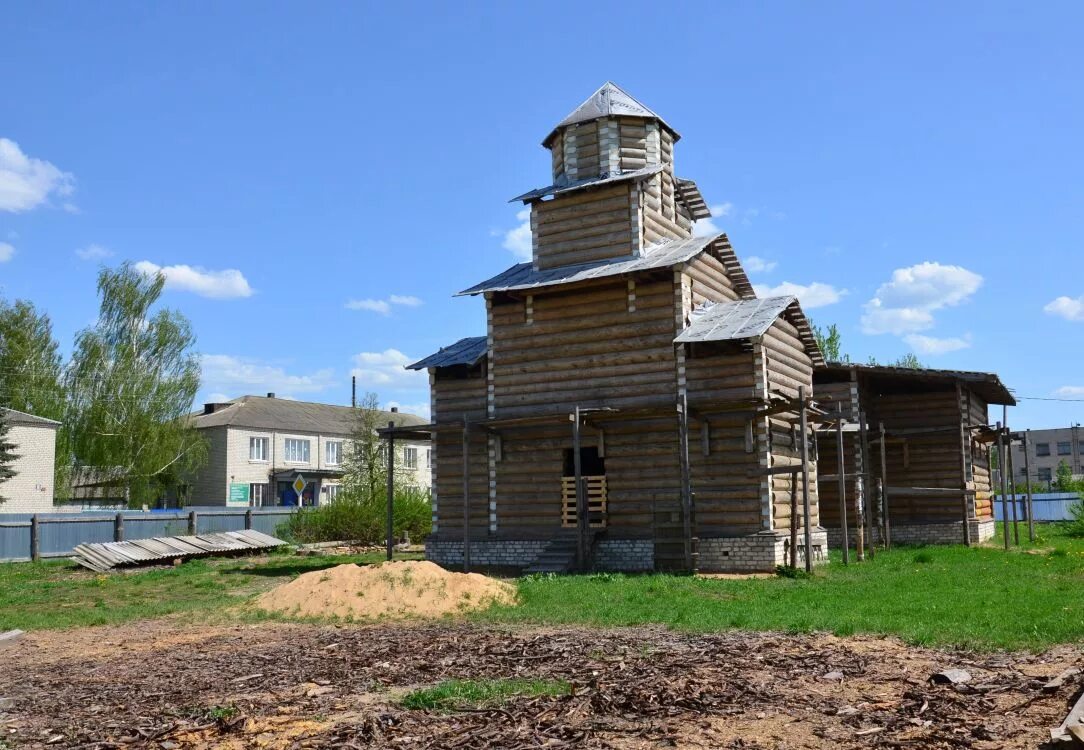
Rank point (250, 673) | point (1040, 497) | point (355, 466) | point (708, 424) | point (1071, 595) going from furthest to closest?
point (1040, 497) → point (355, 466) → point (708, 424) → point (1071, 595) → point (250, 673)

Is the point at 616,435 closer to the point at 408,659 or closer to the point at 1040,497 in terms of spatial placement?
the point at 408,659

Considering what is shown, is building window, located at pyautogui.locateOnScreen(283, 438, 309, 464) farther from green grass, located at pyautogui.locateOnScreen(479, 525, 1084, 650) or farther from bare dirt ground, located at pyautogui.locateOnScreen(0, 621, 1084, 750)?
bare dirt ground, located at pyautogui.locateOnScreen(0, 621, 1084, 750)

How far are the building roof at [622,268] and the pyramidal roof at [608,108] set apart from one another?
153 inches

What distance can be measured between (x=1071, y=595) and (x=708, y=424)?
943 cm

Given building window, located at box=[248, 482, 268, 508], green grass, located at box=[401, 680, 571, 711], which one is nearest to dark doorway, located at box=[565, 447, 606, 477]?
green grass, located at box=[401, 680, 571, 711]

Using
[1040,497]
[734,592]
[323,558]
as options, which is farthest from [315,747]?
[1040,497]

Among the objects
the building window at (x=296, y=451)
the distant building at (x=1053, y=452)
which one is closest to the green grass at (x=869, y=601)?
the building window at (x=296, y=451)

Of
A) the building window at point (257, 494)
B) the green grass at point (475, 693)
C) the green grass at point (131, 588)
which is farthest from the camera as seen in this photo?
the building window at point (257, 494)

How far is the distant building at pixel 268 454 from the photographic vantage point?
5603cm

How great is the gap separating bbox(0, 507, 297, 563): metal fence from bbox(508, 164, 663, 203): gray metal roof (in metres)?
17.0

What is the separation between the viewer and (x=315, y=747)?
764 centimetres

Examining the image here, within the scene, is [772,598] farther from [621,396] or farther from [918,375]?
[918,375]

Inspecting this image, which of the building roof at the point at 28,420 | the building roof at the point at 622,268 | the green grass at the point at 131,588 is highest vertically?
the building roof at the point at 622,268

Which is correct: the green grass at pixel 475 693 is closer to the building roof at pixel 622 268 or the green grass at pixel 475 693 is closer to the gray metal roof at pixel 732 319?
the gray metal roof at pixel 732 319
